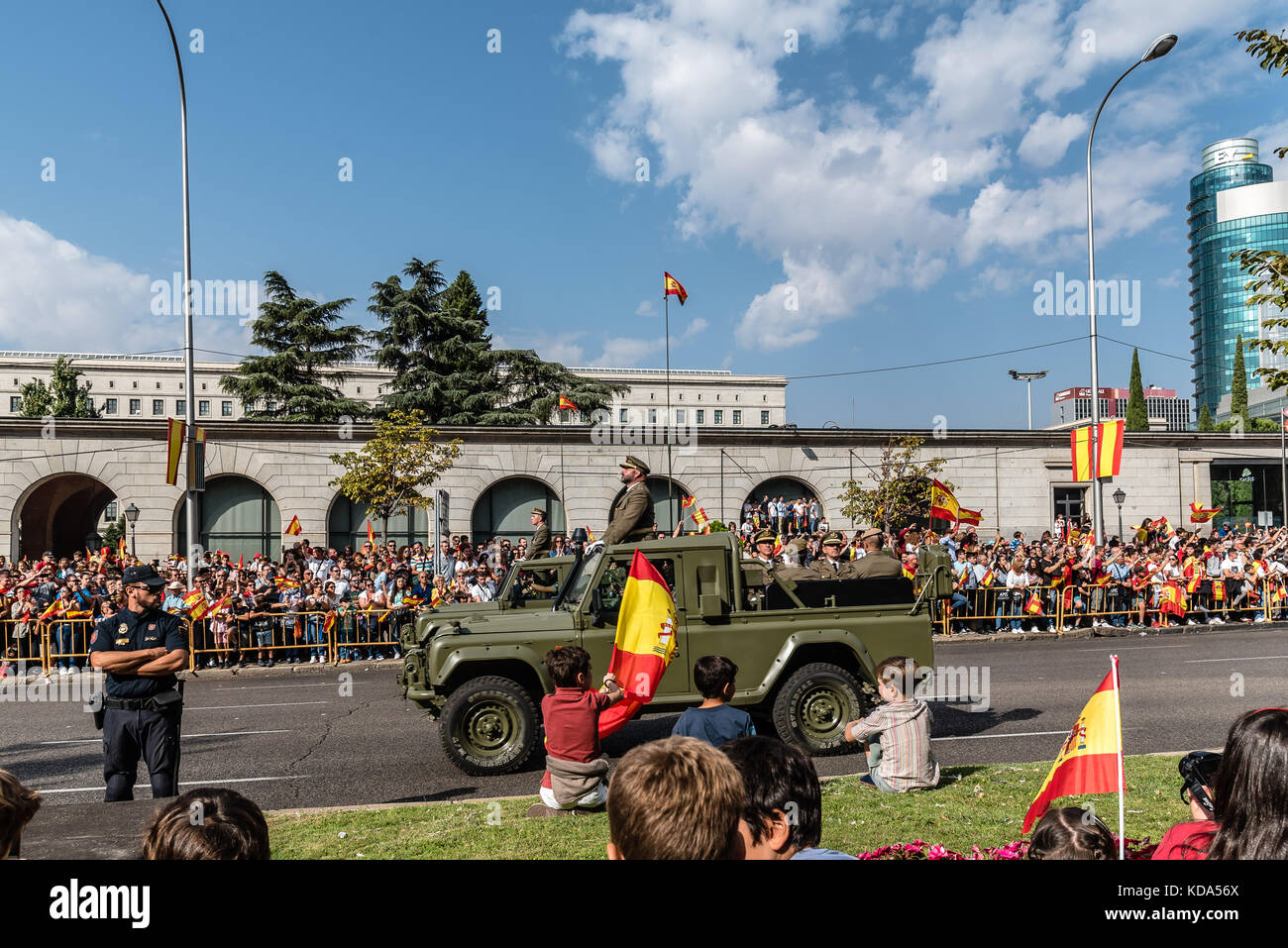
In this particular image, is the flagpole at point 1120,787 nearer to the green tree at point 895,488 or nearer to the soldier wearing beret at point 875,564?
the soldier wearing beret at point 875,564

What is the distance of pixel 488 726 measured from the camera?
343 inches

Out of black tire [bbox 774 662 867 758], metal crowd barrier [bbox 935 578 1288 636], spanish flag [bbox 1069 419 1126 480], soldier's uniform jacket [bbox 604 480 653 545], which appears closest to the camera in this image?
black tire [bbox 774 662 867 758]

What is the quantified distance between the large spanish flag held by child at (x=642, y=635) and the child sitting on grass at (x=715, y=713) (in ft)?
2.99

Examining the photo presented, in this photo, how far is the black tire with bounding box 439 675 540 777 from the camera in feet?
28.1

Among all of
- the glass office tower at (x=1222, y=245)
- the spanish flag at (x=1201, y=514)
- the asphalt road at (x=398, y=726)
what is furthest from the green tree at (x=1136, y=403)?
the glass office tower at (x=1222, y=245)

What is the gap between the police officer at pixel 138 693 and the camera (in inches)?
254

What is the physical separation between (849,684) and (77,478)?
3317 cm

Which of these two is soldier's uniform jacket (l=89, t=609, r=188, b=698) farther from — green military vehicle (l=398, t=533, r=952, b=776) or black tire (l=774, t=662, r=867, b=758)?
black tire (l=774, t=662, r=867, b=758)

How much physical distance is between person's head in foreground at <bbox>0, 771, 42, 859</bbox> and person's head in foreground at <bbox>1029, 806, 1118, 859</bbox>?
2933 mm

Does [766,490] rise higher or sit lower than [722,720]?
higher

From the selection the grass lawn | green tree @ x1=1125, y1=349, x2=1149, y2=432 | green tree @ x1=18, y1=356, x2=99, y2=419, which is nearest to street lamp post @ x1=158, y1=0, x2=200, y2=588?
the grass lawn
